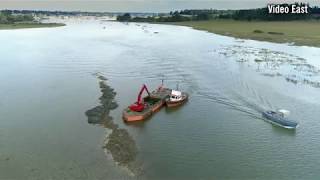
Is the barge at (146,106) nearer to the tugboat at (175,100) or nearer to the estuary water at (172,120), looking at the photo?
the tugboat at (175,100)

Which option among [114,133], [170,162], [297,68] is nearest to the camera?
[170,162]

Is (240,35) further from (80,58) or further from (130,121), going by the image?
(130,121)

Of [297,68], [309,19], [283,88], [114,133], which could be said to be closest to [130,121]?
[114,133]

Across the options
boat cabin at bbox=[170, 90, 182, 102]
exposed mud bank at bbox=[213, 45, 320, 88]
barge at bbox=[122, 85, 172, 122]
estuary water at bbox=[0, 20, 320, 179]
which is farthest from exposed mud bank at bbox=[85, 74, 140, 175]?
exposed mud bank at bbox=[213, 45, 320, 88]

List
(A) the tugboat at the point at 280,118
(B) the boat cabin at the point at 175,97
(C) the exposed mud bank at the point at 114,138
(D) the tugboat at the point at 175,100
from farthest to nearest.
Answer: (B) the boat cabin at the point at 175,97
(D) the tugboat at the point at 175,100
(A) the tugboat at the point at 280,118
(C) the exposed mud bank at the point at 114,138

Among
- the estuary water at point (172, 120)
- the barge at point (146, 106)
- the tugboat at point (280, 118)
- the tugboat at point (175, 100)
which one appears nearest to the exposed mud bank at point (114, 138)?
the estuary water at point (172, 120)

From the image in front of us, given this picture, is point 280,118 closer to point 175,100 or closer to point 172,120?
point 172,120
